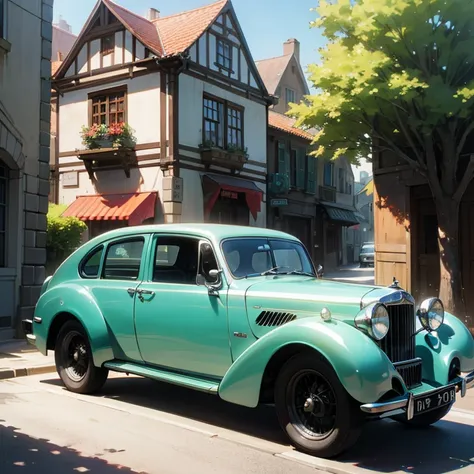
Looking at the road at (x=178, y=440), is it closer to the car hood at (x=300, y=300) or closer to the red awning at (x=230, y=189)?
the car hood at (x=300, y=300)

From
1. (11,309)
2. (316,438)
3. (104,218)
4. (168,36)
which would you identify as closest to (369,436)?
(316,438)

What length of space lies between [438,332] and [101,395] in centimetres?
382

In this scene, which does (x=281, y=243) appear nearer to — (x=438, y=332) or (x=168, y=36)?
(x=438, y=332)

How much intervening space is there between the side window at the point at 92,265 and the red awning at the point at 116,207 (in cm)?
1240

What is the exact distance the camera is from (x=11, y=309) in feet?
35.3

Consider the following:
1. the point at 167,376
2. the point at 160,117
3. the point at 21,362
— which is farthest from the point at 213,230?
the point at 160,117

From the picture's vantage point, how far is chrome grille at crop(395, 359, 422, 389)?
4.86 metres

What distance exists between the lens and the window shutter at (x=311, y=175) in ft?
94.7

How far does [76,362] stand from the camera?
693 centimetres

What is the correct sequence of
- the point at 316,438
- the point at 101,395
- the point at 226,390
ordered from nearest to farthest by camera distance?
the point at 316,438 < the point at 226,390 < the point at 101,395

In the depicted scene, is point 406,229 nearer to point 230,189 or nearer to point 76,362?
point 76,362

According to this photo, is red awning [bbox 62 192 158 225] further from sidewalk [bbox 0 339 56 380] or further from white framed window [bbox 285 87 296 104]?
white framed window [bbox 285 87 296 104]

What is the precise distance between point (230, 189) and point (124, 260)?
1518cm

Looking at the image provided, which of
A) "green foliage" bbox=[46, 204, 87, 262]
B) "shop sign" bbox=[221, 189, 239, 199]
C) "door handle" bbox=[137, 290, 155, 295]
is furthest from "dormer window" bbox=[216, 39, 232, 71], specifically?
"door handle" bbox=[137, 290, 155, 295]
